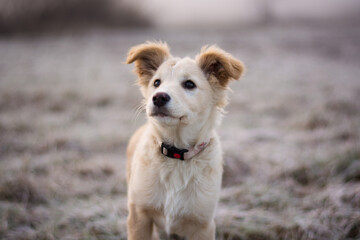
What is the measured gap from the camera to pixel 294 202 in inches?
129

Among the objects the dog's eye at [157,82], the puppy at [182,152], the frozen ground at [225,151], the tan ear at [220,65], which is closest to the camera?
the puppy at [182,152]

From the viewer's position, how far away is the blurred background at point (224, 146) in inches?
113

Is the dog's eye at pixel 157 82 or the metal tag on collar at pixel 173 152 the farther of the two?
the dog's eye at pixel 157 82

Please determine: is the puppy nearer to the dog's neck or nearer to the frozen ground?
the dog's neck

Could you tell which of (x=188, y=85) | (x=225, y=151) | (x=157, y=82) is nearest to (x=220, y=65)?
(x=188, y=85)

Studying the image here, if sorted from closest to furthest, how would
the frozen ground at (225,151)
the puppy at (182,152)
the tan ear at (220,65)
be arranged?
the puppy at (182,152) → the tan ear at (220,65) → the frozen ground at (225,151)

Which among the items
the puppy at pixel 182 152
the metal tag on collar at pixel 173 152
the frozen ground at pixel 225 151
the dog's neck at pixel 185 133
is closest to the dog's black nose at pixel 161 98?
the puppy at pixel 182 152

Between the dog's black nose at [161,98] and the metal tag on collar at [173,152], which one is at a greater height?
the dog's black nose at [161,98]

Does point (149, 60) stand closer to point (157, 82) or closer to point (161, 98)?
point (157, 82)

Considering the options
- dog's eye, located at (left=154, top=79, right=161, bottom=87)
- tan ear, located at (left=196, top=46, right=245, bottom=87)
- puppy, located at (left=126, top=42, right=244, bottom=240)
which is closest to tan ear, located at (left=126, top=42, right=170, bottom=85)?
puppy, located at (left=126, top=42, right=244, bottom=240)

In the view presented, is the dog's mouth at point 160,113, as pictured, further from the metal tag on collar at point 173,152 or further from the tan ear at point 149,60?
the tan ear at point 149,60

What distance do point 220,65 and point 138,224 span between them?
162 centimetres

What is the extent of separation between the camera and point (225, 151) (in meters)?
4.36

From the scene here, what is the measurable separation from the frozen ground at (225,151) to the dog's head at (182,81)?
1.44m
